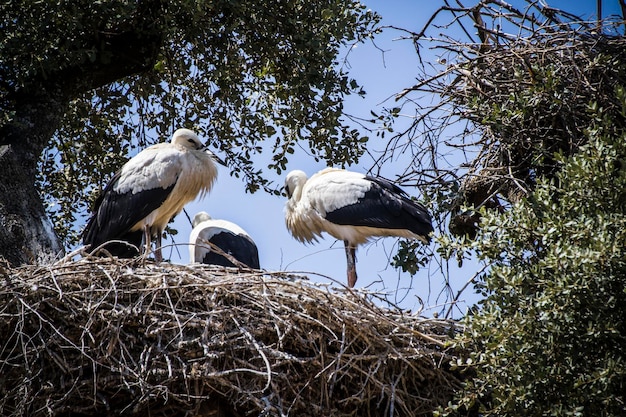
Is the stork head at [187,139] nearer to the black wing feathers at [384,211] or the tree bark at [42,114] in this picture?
the tree bark at [42,114]

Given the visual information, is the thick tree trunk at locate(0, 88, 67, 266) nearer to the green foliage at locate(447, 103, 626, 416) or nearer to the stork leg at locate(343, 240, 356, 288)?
the stork leg at locate(343, 240, 356, 288)

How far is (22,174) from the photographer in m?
7.25

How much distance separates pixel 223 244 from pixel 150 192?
875 millimetres

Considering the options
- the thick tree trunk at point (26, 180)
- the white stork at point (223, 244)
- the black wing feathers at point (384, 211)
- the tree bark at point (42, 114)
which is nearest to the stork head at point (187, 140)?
the tree bark at point (42, 114)

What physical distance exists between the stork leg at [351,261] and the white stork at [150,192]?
4.33 ft

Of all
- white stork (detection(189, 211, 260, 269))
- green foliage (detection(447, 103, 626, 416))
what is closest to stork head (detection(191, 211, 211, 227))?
white stork (detection(189, 211, 260, 269))

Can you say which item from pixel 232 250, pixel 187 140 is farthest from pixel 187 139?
pixel 232 250

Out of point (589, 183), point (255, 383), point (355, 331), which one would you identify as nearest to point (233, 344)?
point (255, 383)

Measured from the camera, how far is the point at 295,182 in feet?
29.6

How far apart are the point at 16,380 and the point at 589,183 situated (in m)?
3.30

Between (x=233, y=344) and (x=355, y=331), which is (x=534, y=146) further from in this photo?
(x=233, y=344)

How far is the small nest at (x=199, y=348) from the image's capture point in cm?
557

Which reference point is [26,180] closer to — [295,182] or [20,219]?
[20,219]

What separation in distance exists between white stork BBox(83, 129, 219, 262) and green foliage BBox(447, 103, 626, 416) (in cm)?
322
